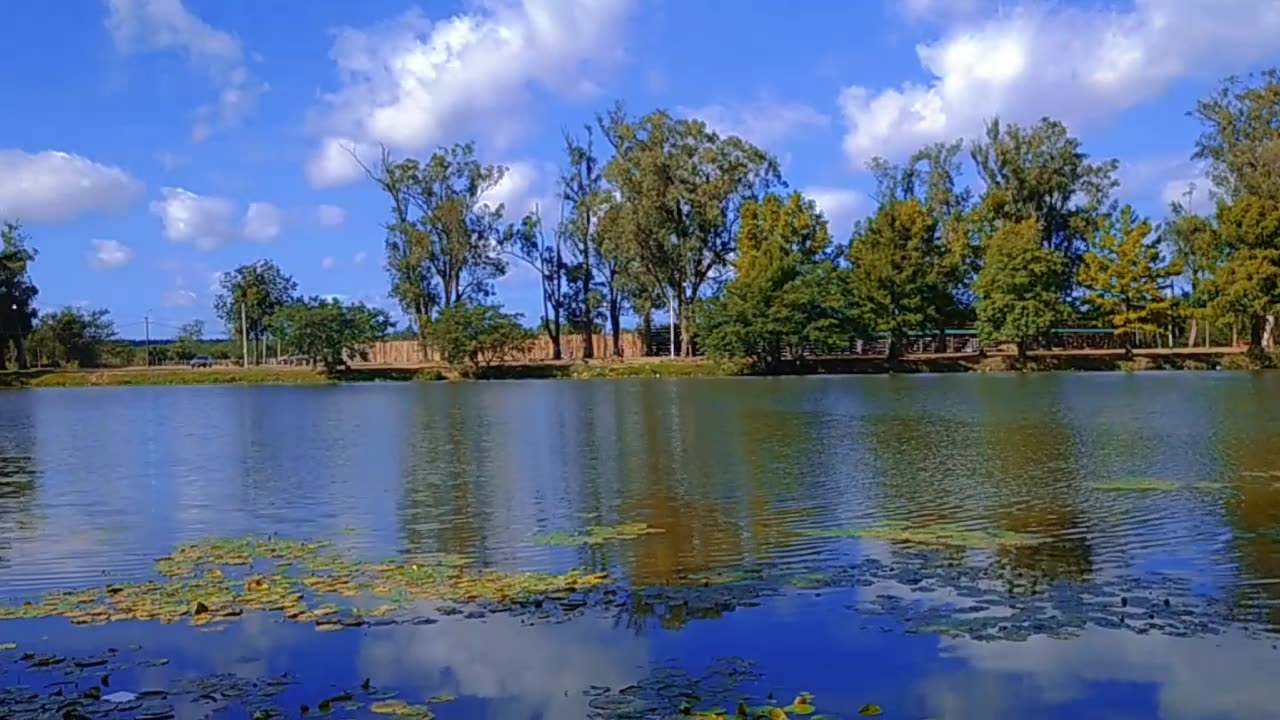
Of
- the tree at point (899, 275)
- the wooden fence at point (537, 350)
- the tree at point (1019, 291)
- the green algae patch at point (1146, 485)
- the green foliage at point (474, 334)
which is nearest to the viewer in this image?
the green algae patch at point (1146, 485)

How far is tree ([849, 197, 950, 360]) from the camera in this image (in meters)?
77.2

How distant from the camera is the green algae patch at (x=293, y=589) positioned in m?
10.5

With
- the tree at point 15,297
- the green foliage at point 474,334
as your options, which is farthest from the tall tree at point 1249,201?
the tree at point 15,297

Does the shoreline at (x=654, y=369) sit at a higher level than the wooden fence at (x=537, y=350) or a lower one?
→ lower

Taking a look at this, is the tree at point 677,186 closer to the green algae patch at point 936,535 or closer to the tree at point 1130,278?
the tree at point 1130,278

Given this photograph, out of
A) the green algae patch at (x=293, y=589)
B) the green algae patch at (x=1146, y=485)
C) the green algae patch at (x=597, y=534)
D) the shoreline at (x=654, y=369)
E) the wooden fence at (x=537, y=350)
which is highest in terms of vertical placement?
the wooden fence at (x=537, y=350)

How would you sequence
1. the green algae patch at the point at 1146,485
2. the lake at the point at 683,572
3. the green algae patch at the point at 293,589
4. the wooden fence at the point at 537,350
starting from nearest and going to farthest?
1. the lake at the point at 683,572
2. the green algae patch at the point at 293,589
3. the green algae patch at the point at 1146,485
4. the wooden fence at the point at 537,350

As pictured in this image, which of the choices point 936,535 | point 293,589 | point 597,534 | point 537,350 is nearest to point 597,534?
point 597,534

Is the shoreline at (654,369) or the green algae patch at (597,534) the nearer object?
the green algae patch at (597,534)

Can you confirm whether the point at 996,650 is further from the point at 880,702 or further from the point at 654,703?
the point at 654,703

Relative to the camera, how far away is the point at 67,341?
313 ft

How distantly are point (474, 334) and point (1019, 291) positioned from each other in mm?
36370

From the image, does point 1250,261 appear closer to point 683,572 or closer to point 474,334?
point 474,334

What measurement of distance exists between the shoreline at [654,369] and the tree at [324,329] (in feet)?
4.72
